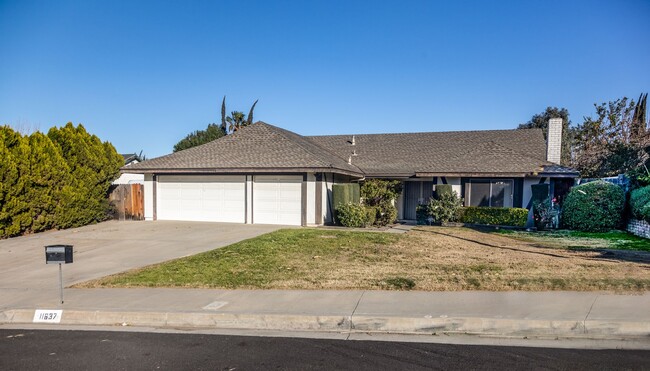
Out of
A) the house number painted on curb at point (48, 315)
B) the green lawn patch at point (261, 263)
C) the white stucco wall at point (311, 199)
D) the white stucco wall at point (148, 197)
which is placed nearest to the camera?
the house number painted on curb at point (48, 315)

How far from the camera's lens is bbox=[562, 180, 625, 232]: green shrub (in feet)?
56.9

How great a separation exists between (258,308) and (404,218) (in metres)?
17.9

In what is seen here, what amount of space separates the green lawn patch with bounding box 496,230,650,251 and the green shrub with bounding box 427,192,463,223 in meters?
2.49

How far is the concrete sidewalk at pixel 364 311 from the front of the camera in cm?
607

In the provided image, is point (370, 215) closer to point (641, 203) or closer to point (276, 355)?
point (641, 203)

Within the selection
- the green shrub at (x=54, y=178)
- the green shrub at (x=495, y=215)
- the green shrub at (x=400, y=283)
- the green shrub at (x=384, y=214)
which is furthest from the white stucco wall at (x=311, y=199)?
the green shrub at (x=400, y=283)

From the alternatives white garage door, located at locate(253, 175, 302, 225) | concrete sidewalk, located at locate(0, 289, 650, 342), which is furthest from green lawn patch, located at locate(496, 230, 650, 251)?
white garage door, located at locate(253, 175, 302, 225)

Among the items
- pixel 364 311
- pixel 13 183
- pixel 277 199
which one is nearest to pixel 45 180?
pixel 13 183

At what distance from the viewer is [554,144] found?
2289 cm

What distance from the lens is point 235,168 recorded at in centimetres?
1966

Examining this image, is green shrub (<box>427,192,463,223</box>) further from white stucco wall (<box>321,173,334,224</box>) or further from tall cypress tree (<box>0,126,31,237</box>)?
tall cypress tree (<box>0,126,31,237</box>)

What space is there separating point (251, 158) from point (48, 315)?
45.8 feet

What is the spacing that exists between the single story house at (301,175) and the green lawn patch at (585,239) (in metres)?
3.53

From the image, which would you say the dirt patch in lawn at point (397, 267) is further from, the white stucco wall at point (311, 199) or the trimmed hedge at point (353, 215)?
the white stucco wall at point (311, 199)
